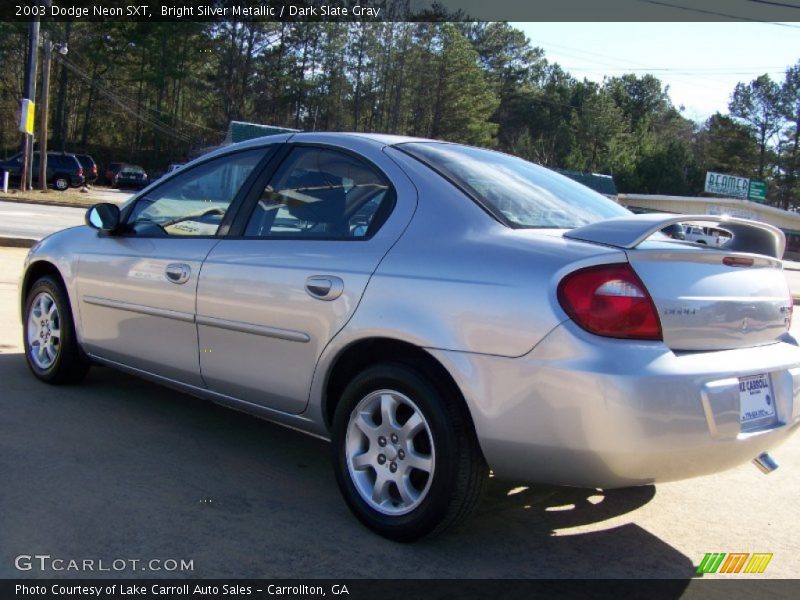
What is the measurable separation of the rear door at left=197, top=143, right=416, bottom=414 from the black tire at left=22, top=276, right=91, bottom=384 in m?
1.42

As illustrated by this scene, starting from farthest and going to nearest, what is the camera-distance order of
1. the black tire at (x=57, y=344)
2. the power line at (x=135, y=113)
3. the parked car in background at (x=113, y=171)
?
the power line at (x=135, y=113) → the parked car in background at (x=113, y=171) → the black tire at (x=57, y=344)

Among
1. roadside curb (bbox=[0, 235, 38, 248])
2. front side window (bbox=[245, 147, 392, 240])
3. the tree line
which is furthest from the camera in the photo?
the tree line

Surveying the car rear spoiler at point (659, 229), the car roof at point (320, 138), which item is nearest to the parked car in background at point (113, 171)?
the car roof at point (320, 138)

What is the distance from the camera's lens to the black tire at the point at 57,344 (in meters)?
4.98

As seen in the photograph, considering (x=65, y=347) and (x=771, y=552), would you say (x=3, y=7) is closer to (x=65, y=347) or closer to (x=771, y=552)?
(x=65, y=347)

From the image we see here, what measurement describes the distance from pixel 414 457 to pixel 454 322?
1.84 feet

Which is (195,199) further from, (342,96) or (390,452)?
(342,96)

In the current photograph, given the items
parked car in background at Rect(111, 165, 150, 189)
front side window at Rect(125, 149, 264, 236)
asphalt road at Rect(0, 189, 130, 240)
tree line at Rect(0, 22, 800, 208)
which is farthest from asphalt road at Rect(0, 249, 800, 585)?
tree line at Rect(0, 22, 800, 208)

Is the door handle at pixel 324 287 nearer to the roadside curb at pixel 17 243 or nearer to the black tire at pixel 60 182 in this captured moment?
the roadside curb at pixel 17 243

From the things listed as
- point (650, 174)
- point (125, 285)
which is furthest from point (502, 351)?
point (650, 174)

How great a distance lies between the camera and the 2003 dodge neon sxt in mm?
2816

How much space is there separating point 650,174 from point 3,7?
5130 cm

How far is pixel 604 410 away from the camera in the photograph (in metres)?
2.74

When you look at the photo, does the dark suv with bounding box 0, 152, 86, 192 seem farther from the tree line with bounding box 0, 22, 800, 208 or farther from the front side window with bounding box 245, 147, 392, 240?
the front side window with bounding box 245, 147, 392, 240
